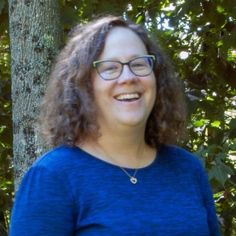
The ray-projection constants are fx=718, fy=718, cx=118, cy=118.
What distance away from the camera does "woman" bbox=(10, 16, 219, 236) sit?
168cm

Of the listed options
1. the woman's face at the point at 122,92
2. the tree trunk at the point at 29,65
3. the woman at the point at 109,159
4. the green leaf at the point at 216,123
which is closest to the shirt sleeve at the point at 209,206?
the woman at the point at 109,159

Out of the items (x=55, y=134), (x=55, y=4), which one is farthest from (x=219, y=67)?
(x=55, y=134)

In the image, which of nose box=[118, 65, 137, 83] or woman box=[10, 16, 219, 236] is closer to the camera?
woman box=[10, 16, 219, 236]

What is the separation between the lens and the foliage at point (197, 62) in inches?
141

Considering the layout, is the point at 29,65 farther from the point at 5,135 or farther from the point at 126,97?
the point at 5,135

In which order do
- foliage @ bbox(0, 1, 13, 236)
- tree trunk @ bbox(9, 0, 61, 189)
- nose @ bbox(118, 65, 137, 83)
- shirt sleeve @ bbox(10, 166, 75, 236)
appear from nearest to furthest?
shirt sleeve @ bbox(10, 166, 75, 236) → nose @ bbox(118, 65, 137, 83) → tree trunk @ bbox(9, 0, 61, 189) → foliage @ bbox(0, 1, 13, 236)

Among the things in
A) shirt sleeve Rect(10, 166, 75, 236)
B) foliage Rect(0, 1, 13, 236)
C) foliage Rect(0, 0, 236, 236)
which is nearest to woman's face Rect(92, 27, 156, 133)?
shirt sleeve Rect(10, 166, 75, 236)

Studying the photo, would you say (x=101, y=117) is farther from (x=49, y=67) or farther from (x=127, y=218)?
(x=49, y=67)

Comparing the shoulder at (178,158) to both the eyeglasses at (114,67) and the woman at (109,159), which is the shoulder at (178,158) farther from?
the eyeglasses at (114,67)

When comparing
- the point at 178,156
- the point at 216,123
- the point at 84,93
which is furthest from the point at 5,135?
the point at 84,93

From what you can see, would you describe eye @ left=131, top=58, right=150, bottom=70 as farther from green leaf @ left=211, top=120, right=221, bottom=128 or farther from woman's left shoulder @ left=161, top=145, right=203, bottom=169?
green leaf @ left=211, top=120, right=221, bottom=128

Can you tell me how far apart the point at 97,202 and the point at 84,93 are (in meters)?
0.29

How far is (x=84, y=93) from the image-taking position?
71.5 inches

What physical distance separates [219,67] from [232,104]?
0.85ft
